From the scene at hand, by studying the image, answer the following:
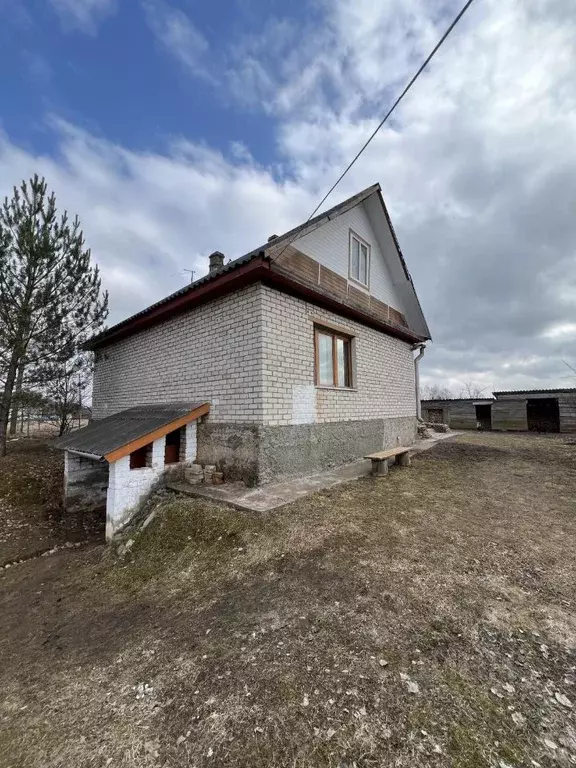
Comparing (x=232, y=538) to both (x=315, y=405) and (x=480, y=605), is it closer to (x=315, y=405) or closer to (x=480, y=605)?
(x=480, y=605)

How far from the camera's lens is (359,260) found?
881cm

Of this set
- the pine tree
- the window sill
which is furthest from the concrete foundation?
the pine tree

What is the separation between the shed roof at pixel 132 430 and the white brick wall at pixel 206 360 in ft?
1.21

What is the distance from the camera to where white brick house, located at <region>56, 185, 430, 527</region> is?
5672 millimetres

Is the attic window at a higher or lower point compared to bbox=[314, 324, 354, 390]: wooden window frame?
higher

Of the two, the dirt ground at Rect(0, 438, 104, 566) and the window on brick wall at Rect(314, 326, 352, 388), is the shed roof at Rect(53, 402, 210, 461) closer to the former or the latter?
the dirt ground at Rect(0, 438, 104, 566)

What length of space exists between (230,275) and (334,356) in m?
2.98

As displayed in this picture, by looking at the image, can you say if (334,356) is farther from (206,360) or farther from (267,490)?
(267,490)

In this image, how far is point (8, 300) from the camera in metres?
8.98

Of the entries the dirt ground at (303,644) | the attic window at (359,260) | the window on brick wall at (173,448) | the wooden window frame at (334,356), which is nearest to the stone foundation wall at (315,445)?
the wooden window frame at (334,356)

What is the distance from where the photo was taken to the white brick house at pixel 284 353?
5.67 metres

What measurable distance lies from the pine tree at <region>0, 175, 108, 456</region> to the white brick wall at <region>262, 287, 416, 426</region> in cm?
753

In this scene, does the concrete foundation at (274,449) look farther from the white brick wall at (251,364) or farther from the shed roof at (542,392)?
the shed roof at (542,392)

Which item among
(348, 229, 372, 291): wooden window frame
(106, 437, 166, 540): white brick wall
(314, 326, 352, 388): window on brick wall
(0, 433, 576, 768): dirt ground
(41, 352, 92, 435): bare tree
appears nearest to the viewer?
(0, 433, 576, 768): dirt ground
